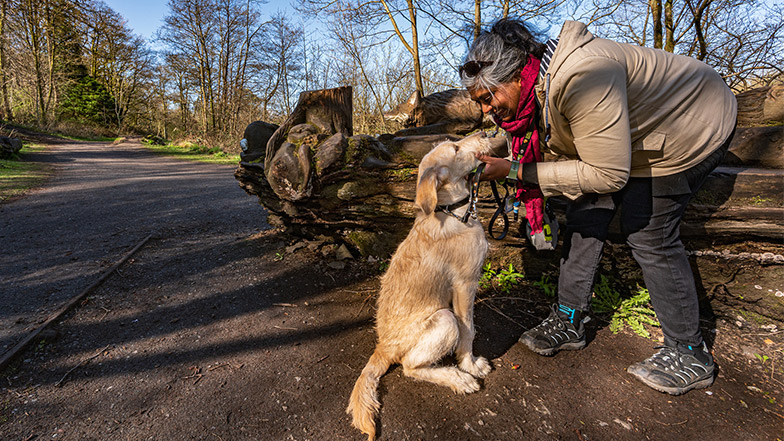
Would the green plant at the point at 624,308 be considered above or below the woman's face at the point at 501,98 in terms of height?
below

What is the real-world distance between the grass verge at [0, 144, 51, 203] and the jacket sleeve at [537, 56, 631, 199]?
37.4 feet

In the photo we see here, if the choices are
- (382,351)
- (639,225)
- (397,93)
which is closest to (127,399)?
(382,351)

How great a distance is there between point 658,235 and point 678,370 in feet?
3.42

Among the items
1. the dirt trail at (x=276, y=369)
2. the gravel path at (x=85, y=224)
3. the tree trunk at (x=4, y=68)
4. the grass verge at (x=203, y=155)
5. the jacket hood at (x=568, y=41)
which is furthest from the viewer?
the tree trunk at (x=4, y=68)

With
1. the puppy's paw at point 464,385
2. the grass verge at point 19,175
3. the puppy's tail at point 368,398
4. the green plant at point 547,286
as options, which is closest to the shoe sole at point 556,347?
the puppy's paw at point 464,385

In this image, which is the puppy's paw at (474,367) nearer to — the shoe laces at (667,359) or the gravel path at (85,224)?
the shoe laces at (667,359)

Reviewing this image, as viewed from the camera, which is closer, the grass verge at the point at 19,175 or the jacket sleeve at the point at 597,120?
the jacket sleeve at the point at 597,120

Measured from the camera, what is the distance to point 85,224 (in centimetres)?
641

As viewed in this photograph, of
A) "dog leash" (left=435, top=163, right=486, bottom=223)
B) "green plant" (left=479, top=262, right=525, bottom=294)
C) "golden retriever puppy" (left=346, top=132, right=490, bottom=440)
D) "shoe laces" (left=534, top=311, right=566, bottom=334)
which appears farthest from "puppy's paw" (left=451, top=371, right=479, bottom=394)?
"green plant" (left=479, top=262, right=525, bottom=294)

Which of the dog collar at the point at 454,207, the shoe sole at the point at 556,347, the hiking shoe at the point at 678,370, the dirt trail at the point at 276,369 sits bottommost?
the dirt trail at the point at 276,369

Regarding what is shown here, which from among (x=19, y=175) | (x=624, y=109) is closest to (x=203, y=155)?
(x=19, y=175)

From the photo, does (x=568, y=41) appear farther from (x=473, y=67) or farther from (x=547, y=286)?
(x=547, y=286)

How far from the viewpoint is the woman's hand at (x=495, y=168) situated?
2.51m

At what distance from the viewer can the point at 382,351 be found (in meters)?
2.70
